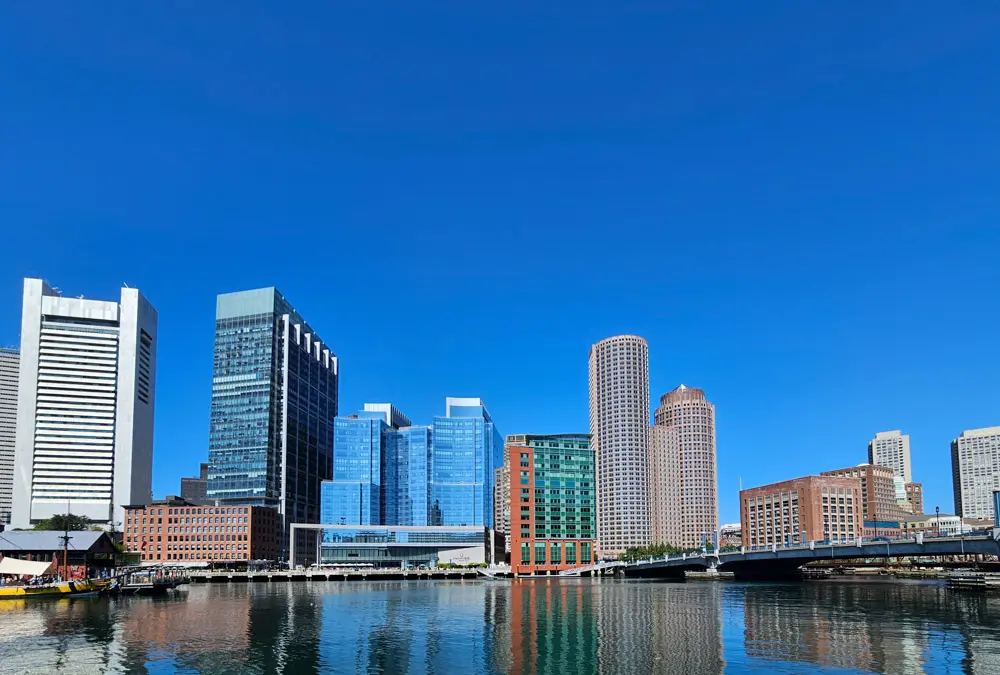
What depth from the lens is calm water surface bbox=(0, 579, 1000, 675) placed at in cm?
6731

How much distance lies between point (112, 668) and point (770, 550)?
157 metres

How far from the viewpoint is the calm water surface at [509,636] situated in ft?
221

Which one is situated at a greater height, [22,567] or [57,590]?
[22,567]

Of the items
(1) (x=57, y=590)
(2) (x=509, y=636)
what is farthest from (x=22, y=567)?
(2) (x=509, y=636)

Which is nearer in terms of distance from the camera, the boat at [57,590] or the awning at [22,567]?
the boat at [57,590]

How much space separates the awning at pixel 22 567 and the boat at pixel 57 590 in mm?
5257

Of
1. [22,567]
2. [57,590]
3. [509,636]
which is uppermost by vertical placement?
[22,567]

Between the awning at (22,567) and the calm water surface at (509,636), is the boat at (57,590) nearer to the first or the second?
the awning at (22,567)

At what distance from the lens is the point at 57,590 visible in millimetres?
140750

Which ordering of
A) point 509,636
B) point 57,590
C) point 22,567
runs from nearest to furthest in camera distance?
1. point 509,636
2. point 57,590
3. point 22,567

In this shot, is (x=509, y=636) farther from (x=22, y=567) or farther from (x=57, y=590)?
(x=22, y=567)

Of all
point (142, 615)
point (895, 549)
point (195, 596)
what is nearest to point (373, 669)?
point (142, 615)

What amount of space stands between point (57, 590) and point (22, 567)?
10738 mm

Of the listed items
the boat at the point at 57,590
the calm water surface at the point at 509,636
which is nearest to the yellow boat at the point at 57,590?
the boat at the point at 57,590
